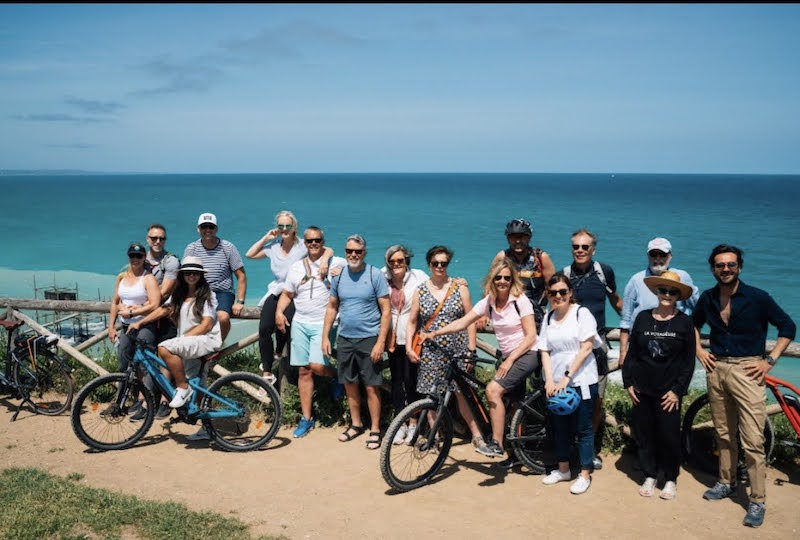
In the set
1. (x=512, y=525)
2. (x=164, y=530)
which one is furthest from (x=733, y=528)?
(x=164, y=530)

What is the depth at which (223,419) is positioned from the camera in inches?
282

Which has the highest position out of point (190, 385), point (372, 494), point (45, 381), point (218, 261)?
point (218, 261)

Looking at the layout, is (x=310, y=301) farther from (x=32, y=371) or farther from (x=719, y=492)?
(x=719, y=492)

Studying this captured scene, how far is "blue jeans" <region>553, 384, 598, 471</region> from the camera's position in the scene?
219 inches

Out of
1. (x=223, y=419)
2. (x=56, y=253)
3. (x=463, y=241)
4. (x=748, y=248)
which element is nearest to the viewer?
(x=223, y=419)

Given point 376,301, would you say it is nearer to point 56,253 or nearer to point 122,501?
point 122,501

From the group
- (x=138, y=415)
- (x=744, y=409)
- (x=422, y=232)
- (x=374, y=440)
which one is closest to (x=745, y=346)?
(x=744, y=409)

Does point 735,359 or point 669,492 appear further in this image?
point 669,492

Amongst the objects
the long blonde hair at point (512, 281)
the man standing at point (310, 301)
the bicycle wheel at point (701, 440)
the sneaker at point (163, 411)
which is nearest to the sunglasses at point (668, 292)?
the long blonde hair at point (512, 281)

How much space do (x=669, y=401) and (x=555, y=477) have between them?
4.01 feet

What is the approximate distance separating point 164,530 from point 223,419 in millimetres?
2350

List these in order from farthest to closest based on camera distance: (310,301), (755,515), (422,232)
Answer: (422,232), (310,301), (755,515)

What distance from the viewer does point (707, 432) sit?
243 inches

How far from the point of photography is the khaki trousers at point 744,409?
5.09 metres
